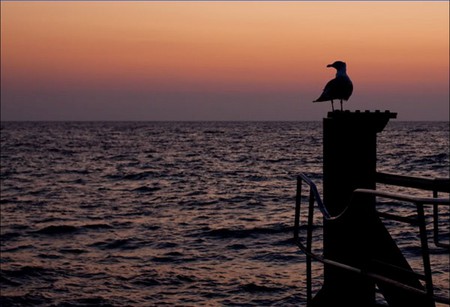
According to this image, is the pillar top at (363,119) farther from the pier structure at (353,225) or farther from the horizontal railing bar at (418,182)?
the horizontal railing bar at (418,182)

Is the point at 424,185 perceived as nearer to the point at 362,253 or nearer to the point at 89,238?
the point at 362,253

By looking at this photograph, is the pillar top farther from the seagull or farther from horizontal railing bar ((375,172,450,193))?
the seagull

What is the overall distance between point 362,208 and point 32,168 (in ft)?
169

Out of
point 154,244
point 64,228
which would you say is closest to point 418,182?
point 154,244

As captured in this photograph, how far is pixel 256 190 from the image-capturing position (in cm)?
3438

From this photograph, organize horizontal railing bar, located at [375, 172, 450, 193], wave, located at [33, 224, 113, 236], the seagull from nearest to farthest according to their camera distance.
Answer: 1. horizontal railing bar, located at [375, 172, 450, 193]
2. the seagull
3. wave, located at [33, 224, 113, 236]

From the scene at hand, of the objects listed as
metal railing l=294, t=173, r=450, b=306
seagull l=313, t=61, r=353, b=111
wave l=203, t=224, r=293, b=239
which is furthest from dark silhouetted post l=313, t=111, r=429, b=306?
wave l=203, t=224, r=293, b=239

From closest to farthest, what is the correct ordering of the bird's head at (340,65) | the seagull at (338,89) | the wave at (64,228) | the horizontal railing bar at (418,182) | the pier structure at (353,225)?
the horizontal railing bar at (418,182), the pier structure at (353,225), the seagull at (338,89), the bird's head at (340,65), the wave at (64,228)

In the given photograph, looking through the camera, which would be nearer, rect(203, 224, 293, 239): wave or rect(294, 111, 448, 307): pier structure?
rect(294, 111, 448, 307): pier structure

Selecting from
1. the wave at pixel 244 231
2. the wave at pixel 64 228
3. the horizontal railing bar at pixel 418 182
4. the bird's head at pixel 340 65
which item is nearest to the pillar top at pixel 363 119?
the horizontal railing bar at pixel 418 182

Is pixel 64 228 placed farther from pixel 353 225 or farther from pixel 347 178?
pixel 353 225

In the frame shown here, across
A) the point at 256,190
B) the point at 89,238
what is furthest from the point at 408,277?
the point at 256,190

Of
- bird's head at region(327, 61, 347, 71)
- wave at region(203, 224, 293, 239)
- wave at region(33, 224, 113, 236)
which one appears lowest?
wave at region(33, 224, 113, 236)

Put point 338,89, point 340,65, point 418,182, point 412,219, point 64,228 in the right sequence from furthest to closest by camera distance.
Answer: point 64,228, point 340,65, point 338,89, point 418,182, point 412,219
